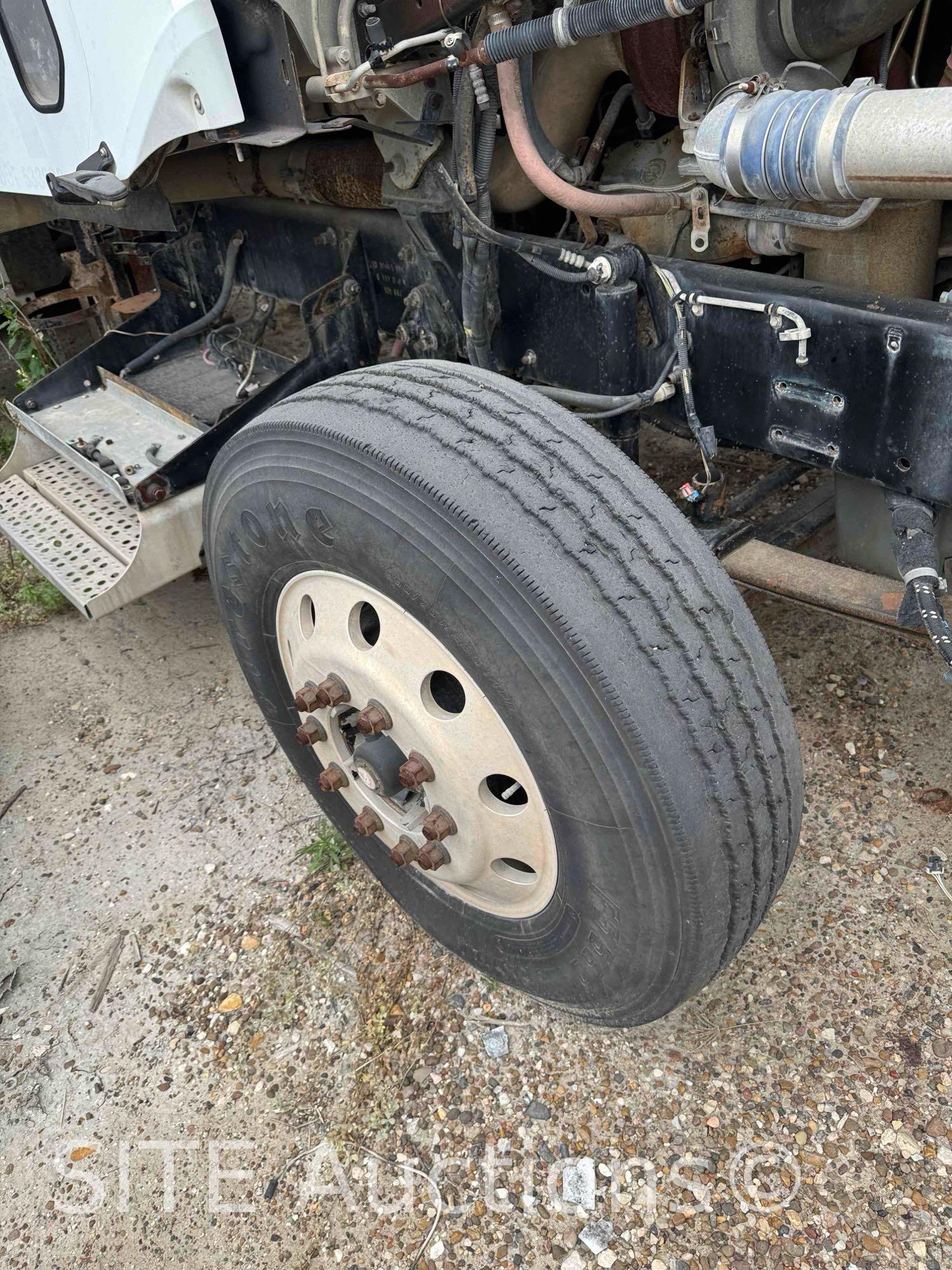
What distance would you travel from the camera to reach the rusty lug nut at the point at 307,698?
1.81 meters

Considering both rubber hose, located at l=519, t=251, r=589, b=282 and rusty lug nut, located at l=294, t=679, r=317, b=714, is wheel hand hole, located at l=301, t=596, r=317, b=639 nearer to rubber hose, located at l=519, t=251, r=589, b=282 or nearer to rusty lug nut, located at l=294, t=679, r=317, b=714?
rusty lug nut, located at l=294, t=679, r=317, b=714

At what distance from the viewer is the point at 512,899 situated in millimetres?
1740

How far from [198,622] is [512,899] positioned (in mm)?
1883

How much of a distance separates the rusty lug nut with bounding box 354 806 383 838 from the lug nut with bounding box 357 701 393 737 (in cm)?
22

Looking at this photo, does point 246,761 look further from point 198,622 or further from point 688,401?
point 688,401

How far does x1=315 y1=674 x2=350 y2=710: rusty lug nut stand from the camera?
178 cm

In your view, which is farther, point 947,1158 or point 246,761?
point 246,761

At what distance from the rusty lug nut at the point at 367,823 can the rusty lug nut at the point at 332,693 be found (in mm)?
228

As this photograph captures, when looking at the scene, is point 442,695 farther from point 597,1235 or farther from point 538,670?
point 597,1235

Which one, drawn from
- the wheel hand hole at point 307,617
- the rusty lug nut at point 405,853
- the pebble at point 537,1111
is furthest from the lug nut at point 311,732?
the pebble at point 537,1111

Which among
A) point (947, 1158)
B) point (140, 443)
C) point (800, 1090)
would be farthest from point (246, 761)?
point (947, 1158)

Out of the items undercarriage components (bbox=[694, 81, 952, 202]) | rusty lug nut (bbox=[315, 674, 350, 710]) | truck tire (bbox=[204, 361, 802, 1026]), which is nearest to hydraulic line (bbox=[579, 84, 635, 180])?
undercarriage components (bbox=[694, 81, 952, 202])

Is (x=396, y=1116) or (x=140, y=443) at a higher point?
(x=140, y=443)

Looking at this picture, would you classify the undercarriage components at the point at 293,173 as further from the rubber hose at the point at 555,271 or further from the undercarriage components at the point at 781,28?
the undercarriage components at the point at 781,28
